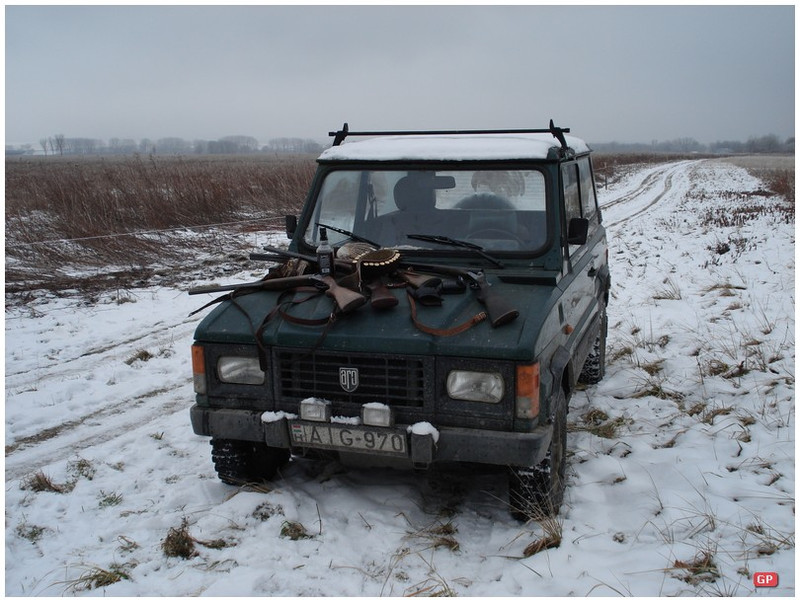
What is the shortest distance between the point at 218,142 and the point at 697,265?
14505 cm

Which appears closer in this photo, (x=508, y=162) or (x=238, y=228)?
(x=508, y=162)

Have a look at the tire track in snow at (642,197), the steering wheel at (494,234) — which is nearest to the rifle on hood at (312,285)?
the steering wheel at (494,234)

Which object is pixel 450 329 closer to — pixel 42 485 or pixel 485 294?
pixel 485 294

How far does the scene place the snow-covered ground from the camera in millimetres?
3178

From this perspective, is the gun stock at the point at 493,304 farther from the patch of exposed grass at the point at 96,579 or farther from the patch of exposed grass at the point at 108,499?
the patch of exposed grass at the point at 108,499

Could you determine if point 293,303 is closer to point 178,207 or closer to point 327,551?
point 327,551

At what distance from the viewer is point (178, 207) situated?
48.0 feet

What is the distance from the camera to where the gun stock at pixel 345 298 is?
3512mm

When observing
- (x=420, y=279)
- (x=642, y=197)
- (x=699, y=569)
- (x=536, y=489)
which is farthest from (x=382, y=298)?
(x=642, y=197)

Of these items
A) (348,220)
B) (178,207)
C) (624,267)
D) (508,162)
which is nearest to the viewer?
(508,162)

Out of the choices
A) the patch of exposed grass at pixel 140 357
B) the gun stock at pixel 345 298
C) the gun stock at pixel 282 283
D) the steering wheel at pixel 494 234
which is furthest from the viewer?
the patch of exposed grass at pixel 140 357

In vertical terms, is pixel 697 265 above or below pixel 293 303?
below

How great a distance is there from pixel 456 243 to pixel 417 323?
976mm

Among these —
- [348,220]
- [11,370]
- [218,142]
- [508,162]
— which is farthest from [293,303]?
[218,142]
